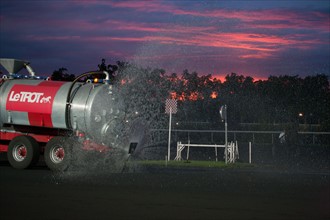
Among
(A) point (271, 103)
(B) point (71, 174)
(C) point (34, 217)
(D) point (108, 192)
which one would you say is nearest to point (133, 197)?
(D) point (108, 192)

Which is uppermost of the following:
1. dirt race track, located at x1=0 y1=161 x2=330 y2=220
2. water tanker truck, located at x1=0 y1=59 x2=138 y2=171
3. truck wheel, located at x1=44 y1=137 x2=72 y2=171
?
water tanker truck, located at x1=0 y1=59 x2=138 y2=171

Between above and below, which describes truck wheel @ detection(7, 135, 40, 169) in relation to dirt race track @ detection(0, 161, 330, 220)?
→ above

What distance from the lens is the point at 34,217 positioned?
35.7 feet

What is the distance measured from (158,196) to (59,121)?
31.5 ft

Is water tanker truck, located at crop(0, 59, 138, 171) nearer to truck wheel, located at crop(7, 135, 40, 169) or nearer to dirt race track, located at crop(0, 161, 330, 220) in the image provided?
truck wheel, located at crop(7, 135, 40, 169)

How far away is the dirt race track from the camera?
11578 millimetres

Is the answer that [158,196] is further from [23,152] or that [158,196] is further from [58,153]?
[23,152]

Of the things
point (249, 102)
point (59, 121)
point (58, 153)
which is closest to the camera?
point (58, 153)

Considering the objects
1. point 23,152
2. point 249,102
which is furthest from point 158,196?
point 249,102

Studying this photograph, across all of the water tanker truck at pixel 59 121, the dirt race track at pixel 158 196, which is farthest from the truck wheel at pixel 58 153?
the dirt race track at pixel 158 196

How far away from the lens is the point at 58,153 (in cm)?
2238

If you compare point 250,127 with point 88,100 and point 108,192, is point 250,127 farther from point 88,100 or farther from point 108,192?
point 108,192

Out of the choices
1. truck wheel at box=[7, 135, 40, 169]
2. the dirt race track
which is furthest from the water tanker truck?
the dirt race track

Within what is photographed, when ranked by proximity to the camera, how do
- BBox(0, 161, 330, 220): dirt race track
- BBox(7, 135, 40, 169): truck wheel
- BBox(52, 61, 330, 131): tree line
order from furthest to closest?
1. BBox(52, 61, 330, 131): tree line
2. BBox(7, 135, 40, 169): truck wheel
3. BBox(0, 161, 330, 220): dirt race track
